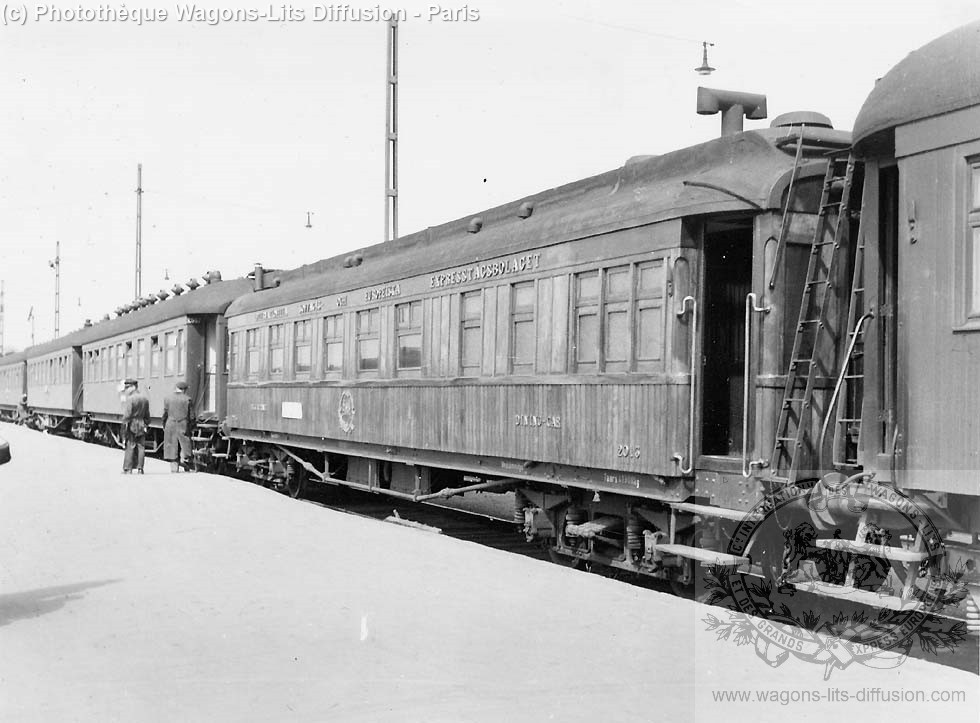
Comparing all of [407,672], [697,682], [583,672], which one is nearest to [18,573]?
[407,672]

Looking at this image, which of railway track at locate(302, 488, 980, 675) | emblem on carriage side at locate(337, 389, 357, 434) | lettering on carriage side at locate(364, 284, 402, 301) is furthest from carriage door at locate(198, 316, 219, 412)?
lettering on carriage side at locate(364, 284, 402, 301)

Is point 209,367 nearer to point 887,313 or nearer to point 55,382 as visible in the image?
point 887,313

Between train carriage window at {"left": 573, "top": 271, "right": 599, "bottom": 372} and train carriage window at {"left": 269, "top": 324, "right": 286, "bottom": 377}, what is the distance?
8841 mm

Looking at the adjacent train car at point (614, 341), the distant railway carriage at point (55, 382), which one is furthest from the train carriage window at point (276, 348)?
the distant railway carriage at point (55, 382)

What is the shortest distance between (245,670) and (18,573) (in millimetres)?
4224

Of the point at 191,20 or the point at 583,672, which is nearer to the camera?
the point at 583,672

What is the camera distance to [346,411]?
15219 millimetres

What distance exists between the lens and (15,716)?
5254mm

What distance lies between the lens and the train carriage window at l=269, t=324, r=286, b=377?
17.9 metres

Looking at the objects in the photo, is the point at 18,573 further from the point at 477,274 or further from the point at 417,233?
the point at 417,233

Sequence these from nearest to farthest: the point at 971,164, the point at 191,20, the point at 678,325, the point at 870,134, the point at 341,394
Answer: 1. the point at 971,164
2. the point at 870,134
3. the point at 678,325
4. the point at 191,20
5. the point at 341,394

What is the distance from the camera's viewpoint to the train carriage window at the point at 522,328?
35.0ft

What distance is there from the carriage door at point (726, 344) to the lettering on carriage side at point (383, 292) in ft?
17.1

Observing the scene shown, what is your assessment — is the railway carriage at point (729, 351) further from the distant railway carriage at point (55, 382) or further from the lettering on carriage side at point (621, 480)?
the distant railway carriage at point (55, 382)
